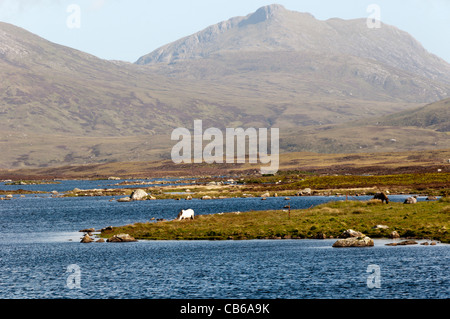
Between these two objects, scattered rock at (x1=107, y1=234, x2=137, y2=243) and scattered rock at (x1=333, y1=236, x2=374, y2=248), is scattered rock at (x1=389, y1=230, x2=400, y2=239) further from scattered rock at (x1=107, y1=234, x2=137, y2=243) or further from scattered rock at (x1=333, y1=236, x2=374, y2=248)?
scattered rock at (x1=107, y1=234, x2=137, y2=243)

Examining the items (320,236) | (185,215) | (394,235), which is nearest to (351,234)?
(394,235)

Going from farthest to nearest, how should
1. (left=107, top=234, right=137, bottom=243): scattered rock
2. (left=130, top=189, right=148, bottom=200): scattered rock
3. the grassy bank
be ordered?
(left=130, top=189, right=148, bottom=200): scattered rock, (left=107, top=234, right=137, bottom=243): scattered rock, the grassy bank

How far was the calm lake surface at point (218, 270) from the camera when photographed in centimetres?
4569

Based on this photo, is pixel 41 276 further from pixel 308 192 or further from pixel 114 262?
pixel 308 192

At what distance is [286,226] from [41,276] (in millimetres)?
32909

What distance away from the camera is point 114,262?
62438 millimetres

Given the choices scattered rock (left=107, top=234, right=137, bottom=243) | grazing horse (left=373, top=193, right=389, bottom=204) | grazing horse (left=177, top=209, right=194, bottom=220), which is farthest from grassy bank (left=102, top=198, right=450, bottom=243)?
grazing horse (left=373, top=193, right=389, bottom=204)

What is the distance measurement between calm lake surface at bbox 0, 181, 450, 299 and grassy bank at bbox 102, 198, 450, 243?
3.98 meters

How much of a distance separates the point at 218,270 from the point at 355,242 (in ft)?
57.7

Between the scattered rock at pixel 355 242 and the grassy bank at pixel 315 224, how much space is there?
5.71 m

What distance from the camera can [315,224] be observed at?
78688 millimetres

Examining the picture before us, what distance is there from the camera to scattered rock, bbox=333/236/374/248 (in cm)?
6531

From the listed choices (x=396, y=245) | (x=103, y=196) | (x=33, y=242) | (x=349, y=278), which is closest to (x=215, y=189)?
(x=103, y=196)

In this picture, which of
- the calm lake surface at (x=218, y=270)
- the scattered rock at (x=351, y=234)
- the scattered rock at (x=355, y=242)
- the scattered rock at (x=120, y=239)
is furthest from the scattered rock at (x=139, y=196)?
the scattered rock at (x=355, y=242)
